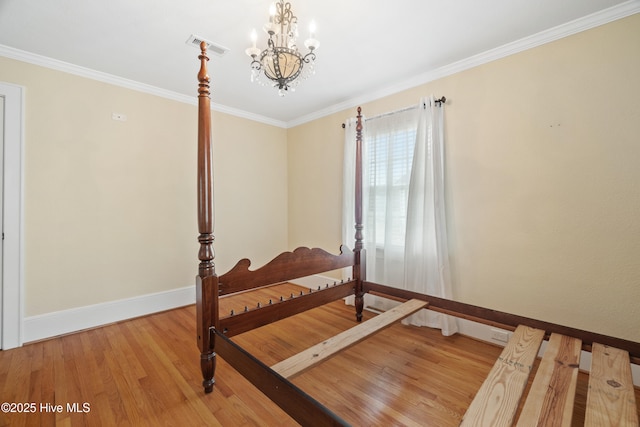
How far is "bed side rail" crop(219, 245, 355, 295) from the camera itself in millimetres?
1751

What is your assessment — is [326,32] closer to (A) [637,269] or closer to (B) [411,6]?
(B) [411,6]

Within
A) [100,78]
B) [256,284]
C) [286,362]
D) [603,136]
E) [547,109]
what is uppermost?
[100,78]

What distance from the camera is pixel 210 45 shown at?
7.16 feet

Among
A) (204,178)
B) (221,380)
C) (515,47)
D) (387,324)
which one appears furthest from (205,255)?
(515,47)

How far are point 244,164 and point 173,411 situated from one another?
293 centimetres

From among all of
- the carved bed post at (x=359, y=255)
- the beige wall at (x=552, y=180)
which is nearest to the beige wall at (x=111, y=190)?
the carved bed post at (x=359, y=255)

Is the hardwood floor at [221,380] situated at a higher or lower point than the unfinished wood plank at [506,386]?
lower

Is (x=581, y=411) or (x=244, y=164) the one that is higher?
A: (x=244, y=164)

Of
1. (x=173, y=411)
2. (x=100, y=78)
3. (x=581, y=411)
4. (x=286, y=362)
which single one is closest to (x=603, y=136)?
(x=581, y=411)

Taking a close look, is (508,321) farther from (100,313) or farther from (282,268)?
(100,313)

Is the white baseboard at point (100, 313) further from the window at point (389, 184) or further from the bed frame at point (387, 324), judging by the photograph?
the window at point (389, 184)

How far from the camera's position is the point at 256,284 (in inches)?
73.3

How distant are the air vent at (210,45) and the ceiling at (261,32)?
0.13 feet

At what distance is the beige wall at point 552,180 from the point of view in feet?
5.93
